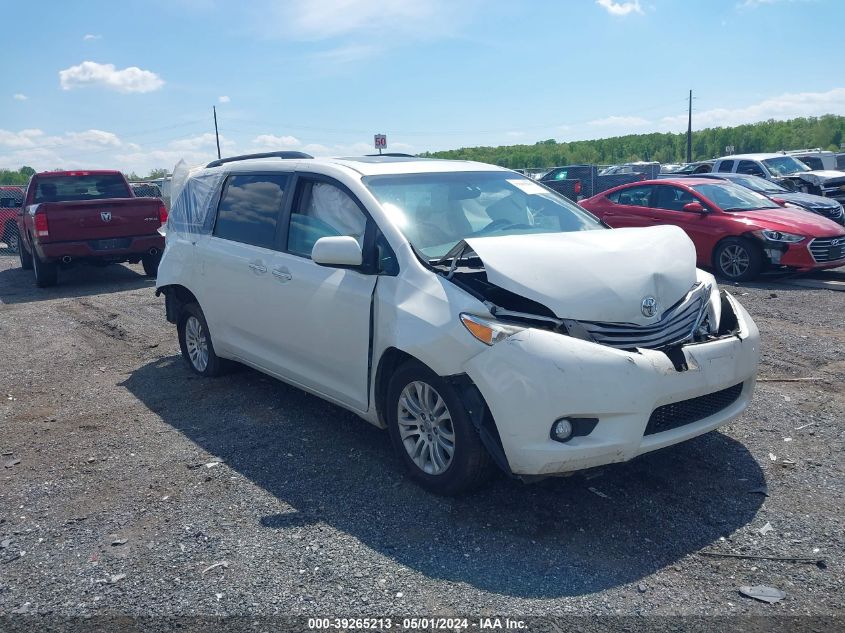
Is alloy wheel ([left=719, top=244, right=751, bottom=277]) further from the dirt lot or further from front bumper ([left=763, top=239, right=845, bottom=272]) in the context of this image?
the dirt lot

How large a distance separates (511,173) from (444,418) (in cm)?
249

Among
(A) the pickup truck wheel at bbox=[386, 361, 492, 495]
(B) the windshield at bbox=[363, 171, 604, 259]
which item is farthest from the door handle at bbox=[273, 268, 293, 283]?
(A) the pickup truck wheel at bbox=[386, 361, 492, 495]

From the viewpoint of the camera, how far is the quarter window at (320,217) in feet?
15.9

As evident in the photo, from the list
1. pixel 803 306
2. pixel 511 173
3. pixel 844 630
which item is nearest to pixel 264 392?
pixel 511 173

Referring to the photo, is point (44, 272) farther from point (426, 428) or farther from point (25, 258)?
point (426, 428)

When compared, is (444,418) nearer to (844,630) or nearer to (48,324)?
(844,630)

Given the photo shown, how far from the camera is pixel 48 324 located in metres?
9.92

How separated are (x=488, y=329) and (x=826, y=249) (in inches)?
331

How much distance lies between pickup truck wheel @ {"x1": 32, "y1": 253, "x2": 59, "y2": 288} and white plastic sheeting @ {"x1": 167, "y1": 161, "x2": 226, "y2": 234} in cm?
686

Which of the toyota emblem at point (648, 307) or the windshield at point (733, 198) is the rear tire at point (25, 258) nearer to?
the windshield at point (733, 198)

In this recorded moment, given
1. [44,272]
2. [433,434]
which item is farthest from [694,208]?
[44,272]

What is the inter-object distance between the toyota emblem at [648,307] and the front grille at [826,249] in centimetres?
752

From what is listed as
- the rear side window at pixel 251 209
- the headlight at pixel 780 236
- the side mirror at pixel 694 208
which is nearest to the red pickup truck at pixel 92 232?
the rear side window at pixel 251 209

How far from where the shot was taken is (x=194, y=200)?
6652 millimetres
